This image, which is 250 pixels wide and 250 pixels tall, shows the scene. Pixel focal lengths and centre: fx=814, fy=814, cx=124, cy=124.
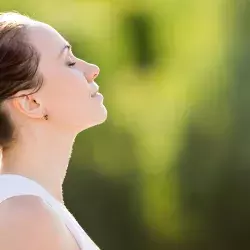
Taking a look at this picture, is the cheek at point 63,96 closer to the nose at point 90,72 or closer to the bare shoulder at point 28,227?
the nose at point 90,72

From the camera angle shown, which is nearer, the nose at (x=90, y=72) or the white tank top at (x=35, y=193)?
the white tank top at (x=35, y=193)

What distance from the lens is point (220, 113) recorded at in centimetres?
721

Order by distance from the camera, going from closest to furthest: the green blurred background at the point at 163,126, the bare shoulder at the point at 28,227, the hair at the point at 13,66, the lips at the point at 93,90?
the bare shoulder at the point at 28,227, the hair at the point at 13,66, the lips at the point at 93,90, the green blurred background at the point at 163,126

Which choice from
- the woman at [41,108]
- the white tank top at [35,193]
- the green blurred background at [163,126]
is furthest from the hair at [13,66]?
the green blurred background at [163,126]

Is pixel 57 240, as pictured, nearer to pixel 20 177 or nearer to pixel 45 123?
pixel 20 177

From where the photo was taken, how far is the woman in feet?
5.01

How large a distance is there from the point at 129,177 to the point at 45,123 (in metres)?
5.70

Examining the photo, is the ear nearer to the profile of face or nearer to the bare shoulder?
the profile of face

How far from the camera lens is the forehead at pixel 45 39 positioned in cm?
159

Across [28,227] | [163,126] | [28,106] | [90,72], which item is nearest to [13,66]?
[28,106]

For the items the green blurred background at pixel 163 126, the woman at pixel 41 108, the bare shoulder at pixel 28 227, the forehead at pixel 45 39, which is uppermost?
the forehead at pixel 45 39

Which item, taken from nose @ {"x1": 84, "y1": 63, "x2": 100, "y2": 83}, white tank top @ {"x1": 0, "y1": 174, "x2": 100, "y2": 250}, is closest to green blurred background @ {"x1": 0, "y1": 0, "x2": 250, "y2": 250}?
nose @ {"x1": 84, "y1": 63, "x2": 100, "y2": 83}

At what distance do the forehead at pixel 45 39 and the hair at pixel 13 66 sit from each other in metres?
0.01

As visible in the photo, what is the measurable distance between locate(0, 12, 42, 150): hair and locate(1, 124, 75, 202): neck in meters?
0.03
